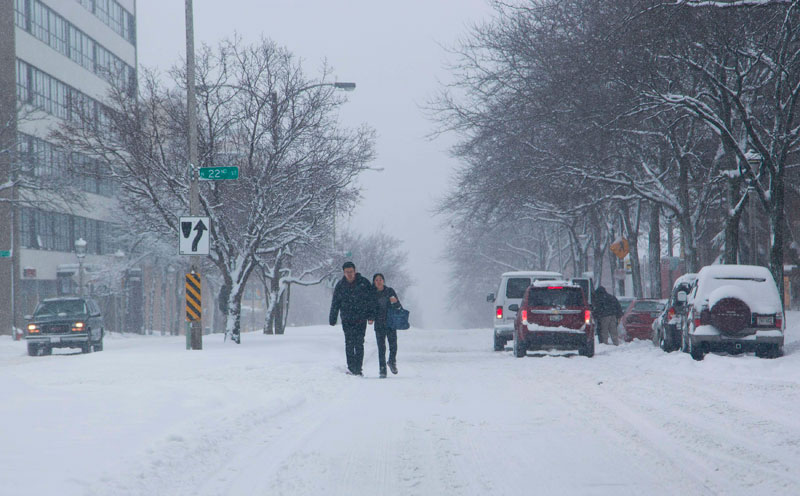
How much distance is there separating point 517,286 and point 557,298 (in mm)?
4027

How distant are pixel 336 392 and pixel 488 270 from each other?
236ft

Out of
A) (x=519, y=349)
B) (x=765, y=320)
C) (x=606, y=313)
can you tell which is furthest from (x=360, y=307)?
(x=606, y=313)

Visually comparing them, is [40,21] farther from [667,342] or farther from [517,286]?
[667,342]

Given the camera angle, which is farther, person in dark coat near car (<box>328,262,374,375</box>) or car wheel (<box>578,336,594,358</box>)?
car wheel (<box>578,336,594,358</box>)

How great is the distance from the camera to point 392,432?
32.3 ft

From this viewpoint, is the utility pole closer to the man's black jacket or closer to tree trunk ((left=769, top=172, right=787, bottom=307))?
the man's black jacket

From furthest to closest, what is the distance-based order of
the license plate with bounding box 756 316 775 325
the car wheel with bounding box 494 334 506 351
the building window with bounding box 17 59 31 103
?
the building window with bounding box 17 59 31 103 < the car wheel with bounding box 494 334 506 351 < the license plate with bounding box 756 316 775 325

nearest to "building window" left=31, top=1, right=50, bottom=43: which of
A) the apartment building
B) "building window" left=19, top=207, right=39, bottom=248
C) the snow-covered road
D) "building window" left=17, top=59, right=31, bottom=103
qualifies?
the apartment building

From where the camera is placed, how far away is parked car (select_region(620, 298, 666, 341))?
30922mm

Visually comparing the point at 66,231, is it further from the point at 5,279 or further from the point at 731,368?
the point at 731,368

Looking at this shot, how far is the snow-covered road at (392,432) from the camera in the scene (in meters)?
7.12

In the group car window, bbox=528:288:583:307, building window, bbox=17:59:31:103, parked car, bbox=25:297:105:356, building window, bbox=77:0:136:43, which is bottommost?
parked car, bbox=25:297:105:356

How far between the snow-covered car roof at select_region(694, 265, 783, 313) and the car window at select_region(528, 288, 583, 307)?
3481mm

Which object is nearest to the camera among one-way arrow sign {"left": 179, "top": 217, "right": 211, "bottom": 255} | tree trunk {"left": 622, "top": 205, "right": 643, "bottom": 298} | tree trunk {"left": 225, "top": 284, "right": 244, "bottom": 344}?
one-way arrow sign {"left": 179, "top": 217, "right": 211, "bottom": 255}
